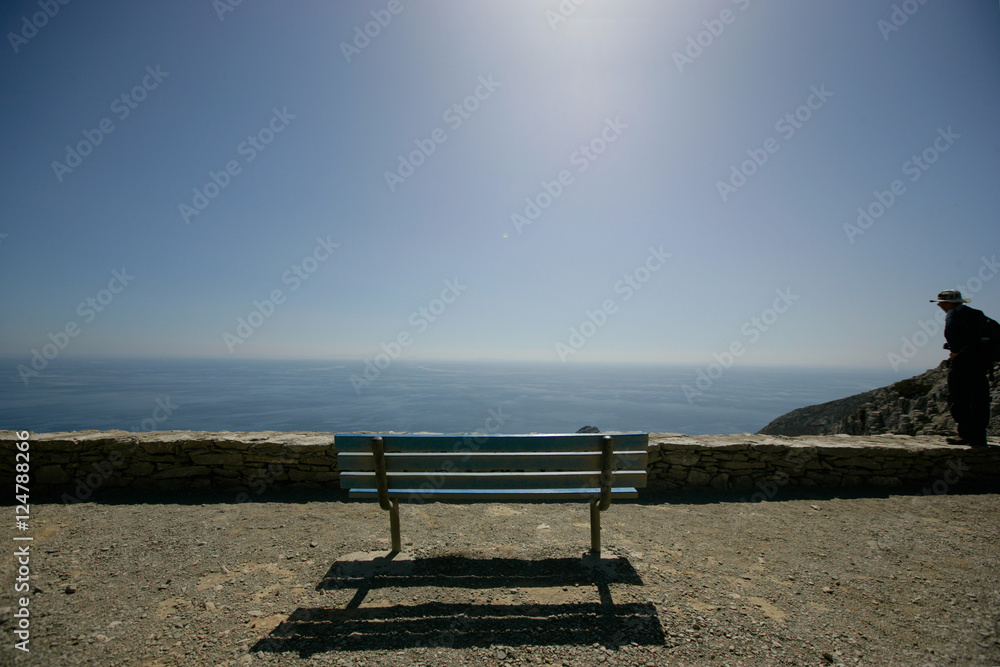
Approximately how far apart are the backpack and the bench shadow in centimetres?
532

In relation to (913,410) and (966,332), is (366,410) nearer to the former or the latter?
(913,410)

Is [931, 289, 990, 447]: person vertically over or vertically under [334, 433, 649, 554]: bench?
over

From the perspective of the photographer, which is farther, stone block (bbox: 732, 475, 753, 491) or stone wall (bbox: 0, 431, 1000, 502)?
stone block (bbox: 732, 475, 753, 491)

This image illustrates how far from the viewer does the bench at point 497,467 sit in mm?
2965

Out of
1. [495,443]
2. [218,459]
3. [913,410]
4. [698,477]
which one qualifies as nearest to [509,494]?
[495,443]

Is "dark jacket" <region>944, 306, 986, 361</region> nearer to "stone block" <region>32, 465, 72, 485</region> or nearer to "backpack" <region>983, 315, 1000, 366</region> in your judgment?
"backpack" <region>983, 315, 1000, 366</region>

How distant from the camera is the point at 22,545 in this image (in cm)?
323

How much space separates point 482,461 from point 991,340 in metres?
6.18

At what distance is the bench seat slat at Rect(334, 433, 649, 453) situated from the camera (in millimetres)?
2992

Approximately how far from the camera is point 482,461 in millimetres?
2953

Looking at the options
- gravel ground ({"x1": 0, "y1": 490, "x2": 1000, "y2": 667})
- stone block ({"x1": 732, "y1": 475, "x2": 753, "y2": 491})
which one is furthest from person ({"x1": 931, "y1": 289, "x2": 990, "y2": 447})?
stone block ({"x1": 732, "y1": 475, "x2": 753, "y2": 491})

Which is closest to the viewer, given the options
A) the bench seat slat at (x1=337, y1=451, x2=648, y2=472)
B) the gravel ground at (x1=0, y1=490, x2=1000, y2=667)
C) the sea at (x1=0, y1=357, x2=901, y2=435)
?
the gravel ground at (x1=0, y1=490, x2=1000, y2=667)

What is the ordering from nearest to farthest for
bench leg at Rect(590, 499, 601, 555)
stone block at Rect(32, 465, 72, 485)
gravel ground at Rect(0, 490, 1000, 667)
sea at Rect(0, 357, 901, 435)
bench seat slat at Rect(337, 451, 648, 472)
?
1. gravel ground at Rect(0, 490, 1000, 667)
2. bench seat slat at Rect(337, 451, 648, 472)
3. bench leg at Rect(590, 499, 601, 555)
4. stone block at Rect(32, 465, 72, 485)
5. sea at Rect(0, 357, 901, 435)

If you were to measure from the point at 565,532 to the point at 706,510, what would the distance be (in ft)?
5.34
